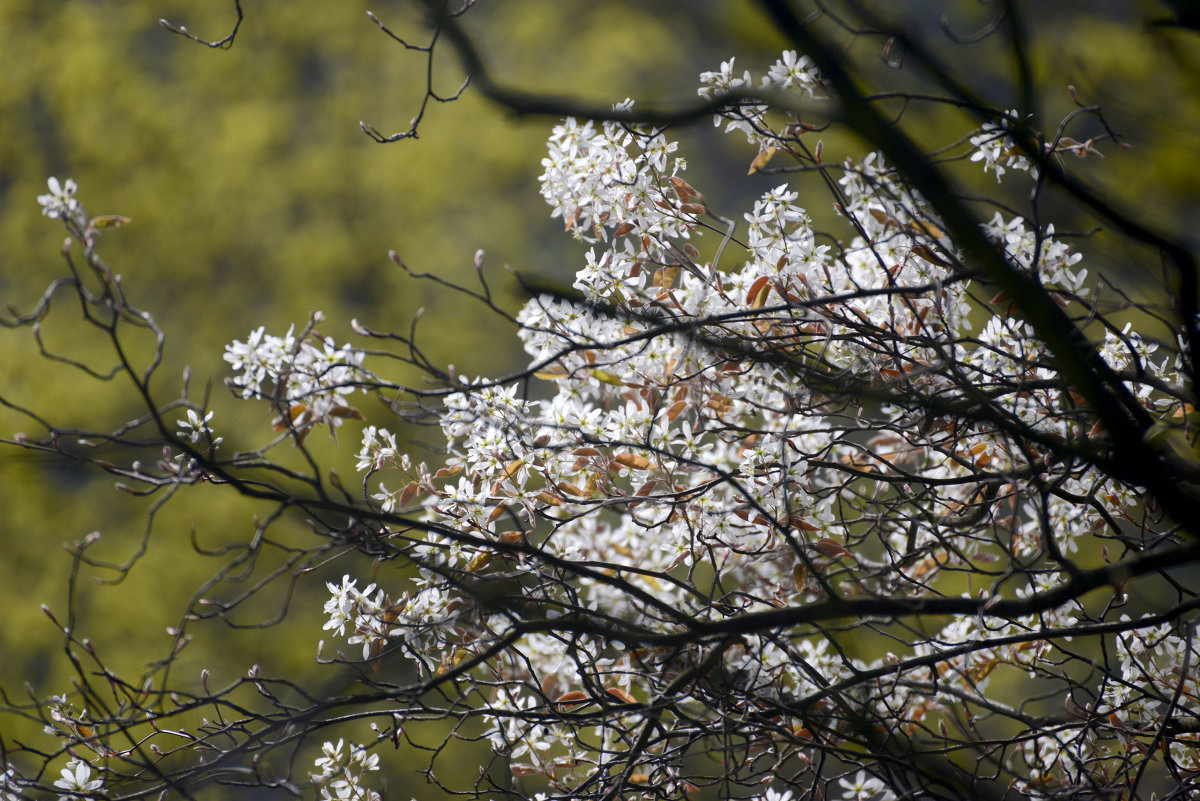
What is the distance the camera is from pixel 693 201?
130 cm

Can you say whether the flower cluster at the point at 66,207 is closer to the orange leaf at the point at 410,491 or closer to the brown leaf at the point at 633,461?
the orange leaf at the point at 410,491

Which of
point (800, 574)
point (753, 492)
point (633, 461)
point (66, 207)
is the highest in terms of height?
point (66, 207)

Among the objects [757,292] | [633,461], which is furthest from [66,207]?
[757,292]

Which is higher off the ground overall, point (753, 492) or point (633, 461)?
point (633, 461)

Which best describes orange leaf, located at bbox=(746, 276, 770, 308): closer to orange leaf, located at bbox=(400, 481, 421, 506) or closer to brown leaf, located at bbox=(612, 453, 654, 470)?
brown leaf, located at bbox=(612, 453, 654, 470)

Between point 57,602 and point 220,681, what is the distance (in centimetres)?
83

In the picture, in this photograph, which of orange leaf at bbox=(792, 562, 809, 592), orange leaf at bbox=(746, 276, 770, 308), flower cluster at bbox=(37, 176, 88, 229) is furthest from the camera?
orange leaf at bbox=(746, 276, 770, 308)

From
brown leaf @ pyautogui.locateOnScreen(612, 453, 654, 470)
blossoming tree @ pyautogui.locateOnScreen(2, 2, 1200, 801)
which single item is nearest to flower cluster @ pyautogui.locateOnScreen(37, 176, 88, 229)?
blossoming tree @ pyautogui.locateOnScreen(2, 2, 1200, 801)

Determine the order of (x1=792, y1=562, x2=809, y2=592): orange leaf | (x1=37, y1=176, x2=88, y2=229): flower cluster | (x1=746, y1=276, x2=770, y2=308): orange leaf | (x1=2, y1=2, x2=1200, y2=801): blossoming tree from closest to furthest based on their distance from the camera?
(x1=37, y1=176, x2=88, y2=229): flower cluster < (x1=2, y1=2, x2=1200, y2=801): blossoming tree < (x1=792, y1=562, x2=809, y2=592): orange leaf < (x1=746, y1=276, x2=770, y2=308): orange leaf

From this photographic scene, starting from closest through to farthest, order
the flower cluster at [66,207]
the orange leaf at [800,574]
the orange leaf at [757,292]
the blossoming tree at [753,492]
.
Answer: the flower cluster at [66,207]
the blossoming tree at [753,492]
the orange leaf at [800,574]
the orange leaf at [757,292]

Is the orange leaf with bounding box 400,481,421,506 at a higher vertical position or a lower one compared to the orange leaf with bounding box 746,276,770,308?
lower

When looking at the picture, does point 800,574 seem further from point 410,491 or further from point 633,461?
point 410,491

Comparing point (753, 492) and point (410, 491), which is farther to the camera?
point (410, 491)

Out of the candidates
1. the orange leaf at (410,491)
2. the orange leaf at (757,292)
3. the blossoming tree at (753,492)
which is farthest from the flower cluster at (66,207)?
the orange leaf at (757,292)
